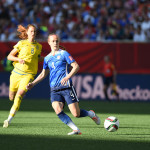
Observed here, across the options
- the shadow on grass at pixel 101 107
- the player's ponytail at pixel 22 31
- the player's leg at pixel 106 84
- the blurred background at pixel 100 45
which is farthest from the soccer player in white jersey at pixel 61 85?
the player's leg at pixel 106 84

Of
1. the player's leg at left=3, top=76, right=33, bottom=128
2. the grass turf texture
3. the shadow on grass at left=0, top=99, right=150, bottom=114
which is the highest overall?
the player's leg at left=3, top=76, right=33, bottom=128

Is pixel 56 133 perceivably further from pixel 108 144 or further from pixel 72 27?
pixel 72 27

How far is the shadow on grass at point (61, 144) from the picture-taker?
6949 millimetres

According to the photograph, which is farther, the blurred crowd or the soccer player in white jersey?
the blurred crowd

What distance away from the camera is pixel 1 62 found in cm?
2180

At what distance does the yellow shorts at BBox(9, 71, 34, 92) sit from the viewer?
10.1m

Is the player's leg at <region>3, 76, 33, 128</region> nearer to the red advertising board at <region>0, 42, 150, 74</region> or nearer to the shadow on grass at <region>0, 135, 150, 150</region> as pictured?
the shadow on grass at <region>0, 135, 150, 150</region>

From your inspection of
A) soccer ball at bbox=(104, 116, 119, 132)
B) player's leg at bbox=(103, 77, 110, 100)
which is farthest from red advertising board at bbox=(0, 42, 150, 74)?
soccer ball at bbox=(104, 116, 119, 132)

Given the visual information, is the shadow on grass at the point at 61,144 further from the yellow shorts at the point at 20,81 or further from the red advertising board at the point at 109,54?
the red advertising board at the point at 109,54

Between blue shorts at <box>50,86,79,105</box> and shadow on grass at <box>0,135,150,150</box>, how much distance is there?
66 centimetres

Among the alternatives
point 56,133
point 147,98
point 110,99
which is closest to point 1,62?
point 110,99

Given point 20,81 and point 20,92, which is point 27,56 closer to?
point 20,81

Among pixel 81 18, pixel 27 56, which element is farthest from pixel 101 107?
pixel 27 56

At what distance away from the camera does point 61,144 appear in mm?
7293
